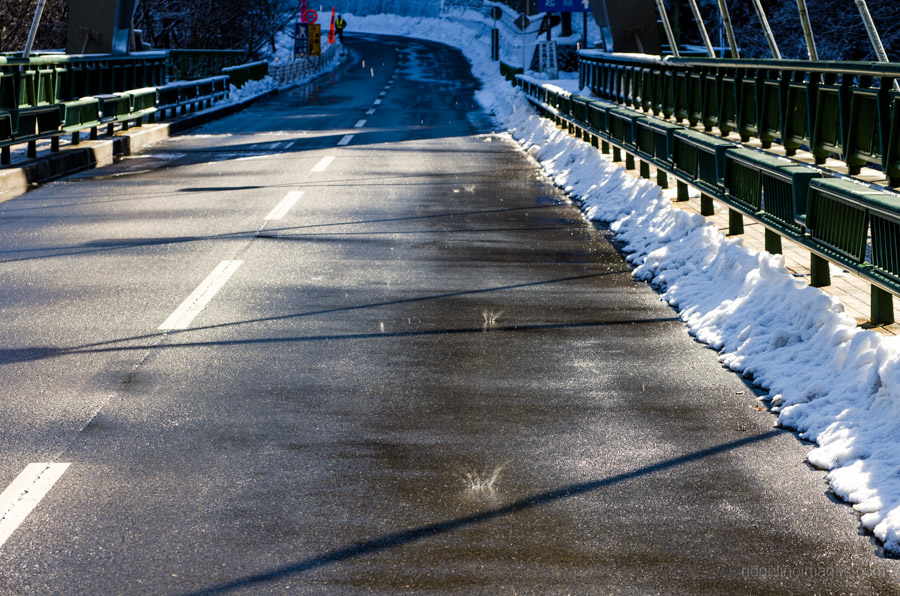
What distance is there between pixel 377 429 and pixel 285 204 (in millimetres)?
9964

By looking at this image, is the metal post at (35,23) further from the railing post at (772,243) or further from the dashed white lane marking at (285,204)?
the railing post at (772,243)

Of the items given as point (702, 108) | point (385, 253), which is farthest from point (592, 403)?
point (702, 108)

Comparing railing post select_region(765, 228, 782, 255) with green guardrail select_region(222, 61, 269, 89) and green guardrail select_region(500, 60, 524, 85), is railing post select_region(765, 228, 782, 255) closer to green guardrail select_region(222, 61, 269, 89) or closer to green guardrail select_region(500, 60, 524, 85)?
green guardrail select_region(500, 60, 524, 85)

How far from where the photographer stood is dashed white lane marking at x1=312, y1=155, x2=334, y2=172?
20859 mm

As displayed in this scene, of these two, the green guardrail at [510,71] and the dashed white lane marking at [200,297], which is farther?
the green guardrail at [510,71]

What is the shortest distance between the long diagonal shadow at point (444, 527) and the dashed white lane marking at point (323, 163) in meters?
15.4

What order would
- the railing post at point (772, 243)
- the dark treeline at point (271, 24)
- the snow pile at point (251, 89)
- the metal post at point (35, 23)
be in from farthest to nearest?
the snow pile at point (251, 89) < the dark treeline at point (271, 24) < the metal post at point (35, 23) < the railing post at point (772, 243)

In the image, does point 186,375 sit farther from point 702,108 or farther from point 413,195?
point 702,108

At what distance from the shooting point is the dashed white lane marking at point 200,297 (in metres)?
8.92

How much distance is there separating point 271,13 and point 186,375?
56.0 meters

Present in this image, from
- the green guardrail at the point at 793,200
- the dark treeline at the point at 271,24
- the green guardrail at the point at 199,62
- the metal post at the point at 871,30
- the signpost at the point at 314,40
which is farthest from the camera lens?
the signpost at the point at 314,40

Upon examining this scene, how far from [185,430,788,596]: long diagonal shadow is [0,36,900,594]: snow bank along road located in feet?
0.04

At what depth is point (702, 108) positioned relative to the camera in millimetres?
19047

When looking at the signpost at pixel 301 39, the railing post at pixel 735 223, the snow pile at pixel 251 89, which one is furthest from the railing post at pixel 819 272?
the signpost at pixel 301 39
